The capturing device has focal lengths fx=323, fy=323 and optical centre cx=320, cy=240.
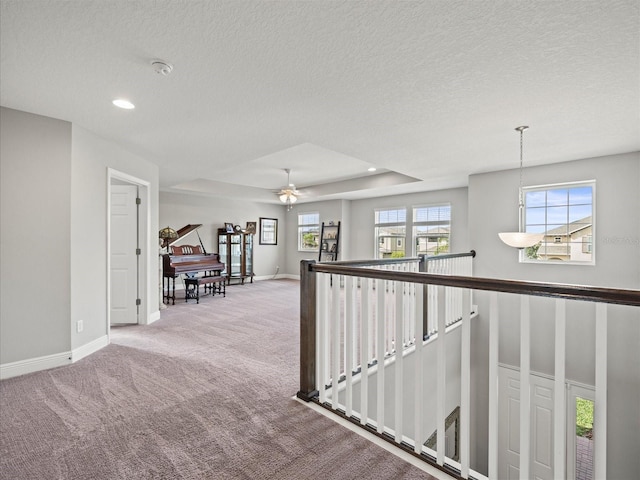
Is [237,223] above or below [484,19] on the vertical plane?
below

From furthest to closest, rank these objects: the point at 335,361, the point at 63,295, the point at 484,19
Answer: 1. the point at 63,295
2. the point at 335,361
3. the point at 484,19

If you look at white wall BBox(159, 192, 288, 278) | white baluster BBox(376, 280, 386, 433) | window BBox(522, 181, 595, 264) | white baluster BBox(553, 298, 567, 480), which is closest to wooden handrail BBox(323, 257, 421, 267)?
white baluster BBox(376, 280, 386, 433)

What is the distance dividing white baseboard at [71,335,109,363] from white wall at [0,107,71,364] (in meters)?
0.11

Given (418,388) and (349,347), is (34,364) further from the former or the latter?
(418,388)

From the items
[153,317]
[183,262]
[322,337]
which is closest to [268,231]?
[183,262]

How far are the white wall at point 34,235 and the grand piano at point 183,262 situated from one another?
3.07 metres

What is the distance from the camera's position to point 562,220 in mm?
4719

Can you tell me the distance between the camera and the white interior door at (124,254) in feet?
14.9

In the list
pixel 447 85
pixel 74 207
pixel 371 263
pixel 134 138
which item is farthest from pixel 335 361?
pixel 134 138

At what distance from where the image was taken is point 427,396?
361 cm

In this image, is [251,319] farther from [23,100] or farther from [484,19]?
[484,19]

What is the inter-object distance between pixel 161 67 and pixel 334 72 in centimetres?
114

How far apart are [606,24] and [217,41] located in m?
2.13

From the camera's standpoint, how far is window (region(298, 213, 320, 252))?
369 inches
